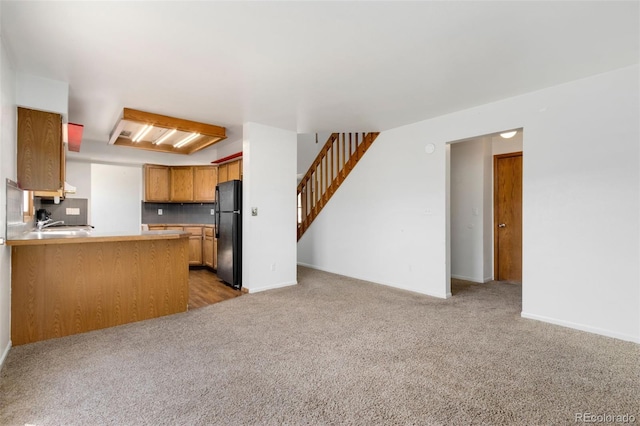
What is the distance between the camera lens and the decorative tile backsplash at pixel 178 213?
6438 mm

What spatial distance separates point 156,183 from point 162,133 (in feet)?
6.03

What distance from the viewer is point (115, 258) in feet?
10.5

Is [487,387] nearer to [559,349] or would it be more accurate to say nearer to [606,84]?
[559,349]

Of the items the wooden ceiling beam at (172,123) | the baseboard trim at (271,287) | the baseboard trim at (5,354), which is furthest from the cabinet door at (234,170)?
the baseboard trim at (5,354)

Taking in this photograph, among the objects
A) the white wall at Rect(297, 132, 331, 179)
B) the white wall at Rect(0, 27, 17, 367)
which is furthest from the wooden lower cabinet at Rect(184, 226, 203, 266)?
the white wall at Rect(0, 27, 17, 367)

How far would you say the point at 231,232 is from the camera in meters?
4.61

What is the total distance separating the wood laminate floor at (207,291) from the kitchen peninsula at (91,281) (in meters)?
0.45

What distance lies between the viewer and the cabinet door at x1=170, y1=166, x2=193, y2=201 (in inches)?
249

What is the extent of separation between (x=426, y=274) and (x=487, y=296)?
2.74ft

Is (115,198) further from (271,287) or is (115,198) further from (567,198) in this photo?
(567,198)

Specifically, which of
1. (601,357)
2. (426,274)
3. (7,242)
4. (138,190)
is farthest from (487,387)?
(138,190)

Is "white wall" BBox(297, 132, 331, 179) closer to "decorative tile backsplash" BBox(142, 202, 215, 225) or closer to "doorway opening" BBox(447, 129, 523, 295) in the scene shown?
"decorative tile backsplash" BBox(142, 202, 215, 225)

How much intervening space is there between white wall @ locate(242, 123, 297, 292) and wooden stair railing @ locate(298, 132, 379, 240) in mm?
1158

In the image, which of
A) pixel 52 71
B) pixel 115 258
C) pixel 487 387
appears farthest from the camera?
pixel 115 258
